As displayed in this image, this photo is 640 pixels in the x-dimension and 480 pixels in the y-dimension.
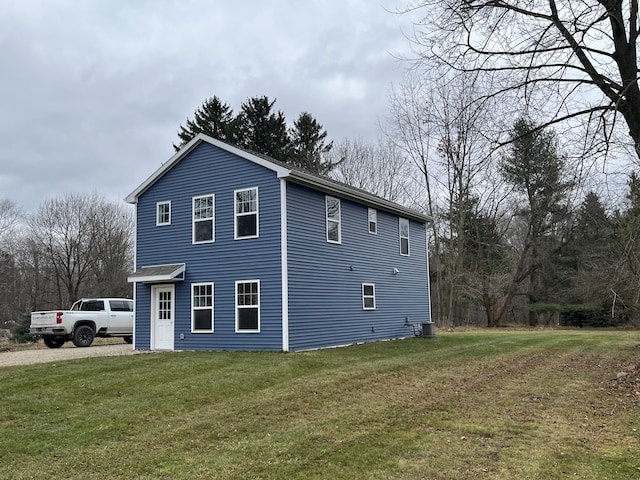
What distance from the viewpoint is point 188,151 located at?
628 inches

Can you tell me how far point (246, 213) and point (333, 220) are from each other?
2.82 metres

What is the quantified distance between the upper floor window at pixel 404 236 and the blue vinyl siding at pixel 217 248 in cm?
752

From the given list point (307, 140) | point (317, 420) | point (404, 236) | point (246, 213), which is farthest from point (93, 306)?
point (307, 140)

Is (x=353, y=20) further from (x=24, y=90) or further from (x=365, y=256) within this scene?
(x=24, y=90)

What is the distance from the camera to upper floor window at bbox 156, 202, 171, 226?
53.4 feet

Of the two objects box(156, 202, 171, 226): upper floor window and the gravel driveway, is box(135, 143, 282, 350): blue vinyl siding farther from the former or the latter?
the gravel driveway

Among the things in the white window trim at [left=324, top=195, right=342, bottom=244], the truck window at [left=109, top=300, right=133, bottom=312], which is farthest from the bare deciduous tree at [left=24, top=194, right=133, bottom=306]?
the white window trim at [left=324, top=195, right=342, bottom=244]

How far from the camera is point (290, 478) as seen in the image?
442 centimetres

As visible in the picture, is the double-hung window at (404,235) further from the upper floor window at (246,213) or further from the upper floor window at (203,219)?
the upper floor window at (203,219)

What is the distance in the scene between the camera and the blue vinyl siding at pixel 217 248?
45.9 ft

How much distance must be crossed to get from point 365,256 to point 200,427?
11839 millimetres

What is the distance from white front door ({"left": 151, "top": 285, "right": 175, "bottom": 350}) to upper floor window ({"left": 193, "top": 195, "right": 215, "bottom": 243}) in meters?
1.80

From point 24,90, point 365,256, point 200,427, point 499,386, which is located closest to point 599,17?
point 499,386

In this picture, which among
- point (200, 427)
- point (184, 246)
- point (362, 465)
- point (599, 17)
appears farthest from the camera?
point (184, 246)
